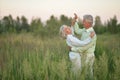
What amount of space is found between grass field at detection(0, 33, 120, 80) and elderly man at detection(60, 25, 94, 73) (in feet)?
0.27

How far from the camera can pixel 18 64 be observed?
347 centimetres

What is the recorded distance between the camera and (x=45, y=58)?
10.3ft

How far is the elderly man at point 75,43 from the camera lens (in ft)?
10.0

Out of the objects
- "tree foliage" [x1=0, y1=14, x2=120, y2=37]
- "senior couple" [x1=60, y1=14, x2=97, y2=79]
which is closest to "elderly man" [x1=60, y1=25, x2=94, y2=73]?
"senior couple" [x1=60, y1=14, x2=97, y2=79]

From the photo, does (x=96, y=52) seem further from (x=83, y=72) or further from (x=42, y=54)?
(x=83, y=72)

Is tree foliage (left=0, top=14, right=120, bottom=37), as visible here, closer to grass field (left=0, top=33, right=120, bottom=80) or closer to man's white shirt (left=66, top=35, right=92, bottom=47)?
grass field (left=0, top=33, right=120, bottom=80)

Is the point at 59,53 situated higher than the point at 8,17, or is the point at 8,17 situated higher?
the point at 8,17

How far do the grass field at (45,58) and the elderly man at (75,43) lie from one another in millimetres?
→ 81

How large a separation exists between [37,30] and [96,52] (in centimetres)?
113

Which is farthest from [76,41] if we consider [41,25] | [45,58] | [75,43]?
[41,25]

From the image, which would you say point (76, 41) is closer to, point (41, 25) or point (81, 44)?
point (81, 44)

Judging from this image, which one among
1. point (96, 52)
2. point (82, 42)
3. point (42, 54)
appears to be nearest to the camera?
point (82, 42)

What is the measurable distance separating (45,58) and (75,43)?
13.1 inches

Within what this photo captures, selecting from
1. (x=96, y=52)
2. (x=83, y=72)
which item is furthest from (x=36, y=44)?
(x=83, y=72)
